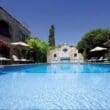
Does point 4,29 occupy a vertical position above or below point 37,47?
above

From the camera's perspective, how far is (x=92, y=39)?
34094 mm

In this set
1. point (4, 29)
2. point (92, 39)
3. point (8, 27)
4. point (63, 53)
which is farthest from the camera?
point (63, 53)

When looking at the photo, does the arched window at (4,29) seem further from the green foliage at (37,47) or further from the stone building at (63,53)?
the stone building at (63,53)

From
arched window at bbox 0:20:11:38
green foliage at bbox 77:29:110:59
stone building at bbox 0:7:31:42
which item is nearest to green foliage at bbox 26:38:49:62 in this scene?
stone building at bbox 0:7:31:42

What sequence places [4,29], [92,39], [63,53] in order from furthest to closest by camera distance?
[63,53]
[92,39]
[4,29]

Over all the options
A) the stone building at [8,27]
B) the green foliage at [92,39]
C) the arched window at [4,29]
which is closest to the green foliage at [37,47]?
the stone building at [8,27]

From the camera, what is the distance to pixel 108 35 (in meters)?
32.6

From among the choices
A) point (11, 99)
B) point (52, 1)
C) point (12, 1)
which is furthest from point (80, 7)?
point (11, 99)

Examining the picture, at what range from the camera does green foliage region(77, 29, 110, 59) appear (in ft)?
107

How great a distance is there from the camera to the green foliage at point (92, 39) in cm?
3259

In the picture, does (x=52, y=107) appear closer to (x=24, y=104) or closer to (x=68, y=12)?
(x=24, y=104)

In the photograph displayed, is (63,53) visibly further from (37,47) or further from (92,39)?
(37,47)

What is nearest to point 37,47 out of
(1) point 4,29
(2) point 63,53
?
(1) point 4,29

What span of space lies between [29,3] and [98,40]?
11.3m
